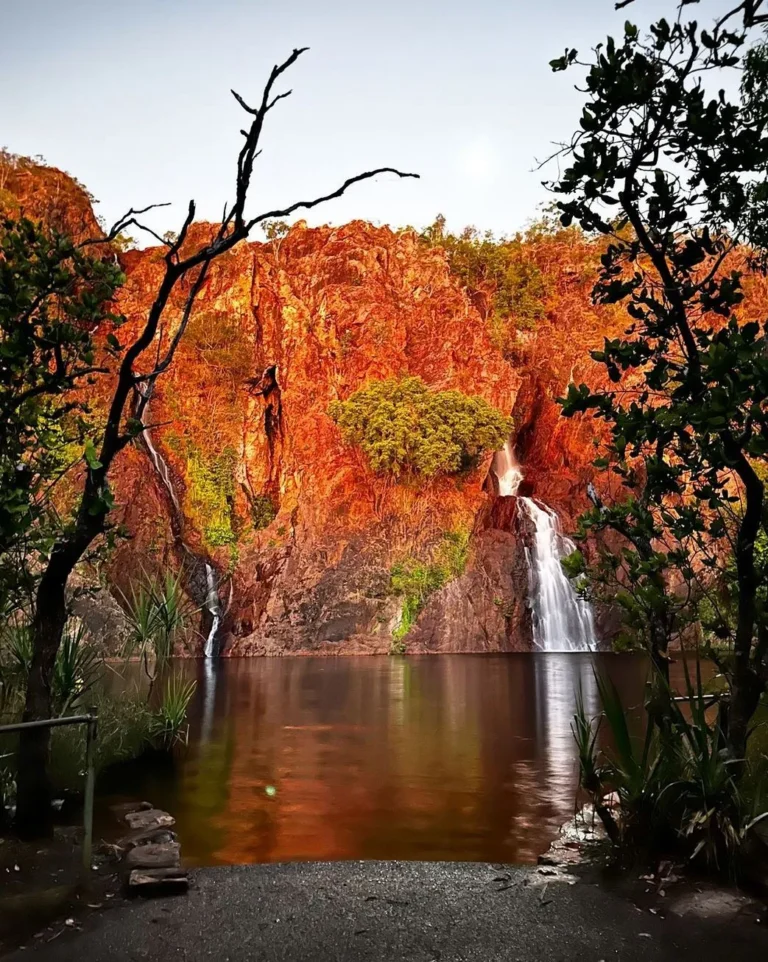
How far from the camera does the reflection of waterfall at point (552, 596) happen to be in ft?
122

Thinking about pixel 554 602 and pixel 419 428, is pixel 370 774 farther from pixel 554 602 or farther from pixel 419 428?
pixel 419 428

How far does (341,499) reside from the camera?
4044 cm

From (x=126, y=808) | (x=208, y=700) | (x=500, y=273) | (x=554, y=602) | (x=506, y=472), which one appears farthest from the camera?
(x=500, y=273)

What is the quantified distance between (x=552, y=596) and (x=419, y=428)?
10.2 metres

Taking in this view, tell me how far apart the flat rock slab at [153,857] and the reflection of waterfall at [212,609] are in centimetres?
3014

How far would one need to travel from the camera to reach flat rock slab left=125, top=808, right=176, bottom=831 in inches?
308

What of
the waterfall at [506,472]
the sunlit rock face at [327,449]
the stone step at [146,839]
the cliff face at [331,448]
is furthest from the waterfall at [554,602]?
the stone step at [146,839]

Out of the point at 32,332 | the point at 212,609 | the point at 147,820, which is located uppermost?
the point at 32,332

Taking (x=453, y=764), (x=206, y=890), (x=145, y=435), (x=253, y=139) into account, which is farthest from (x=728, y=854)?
(x=145, y=435)

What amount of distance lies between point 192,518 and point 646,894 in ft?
119

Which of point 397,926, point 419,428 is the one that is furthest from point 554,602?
point 397,926

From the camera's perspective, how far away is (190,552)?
128 ft

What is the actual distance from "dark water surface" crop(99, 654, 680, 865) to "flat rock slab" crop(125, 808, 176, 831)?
0.34 meters

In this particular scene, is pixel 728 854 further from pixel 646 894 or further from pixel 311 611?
pixel 311 611
